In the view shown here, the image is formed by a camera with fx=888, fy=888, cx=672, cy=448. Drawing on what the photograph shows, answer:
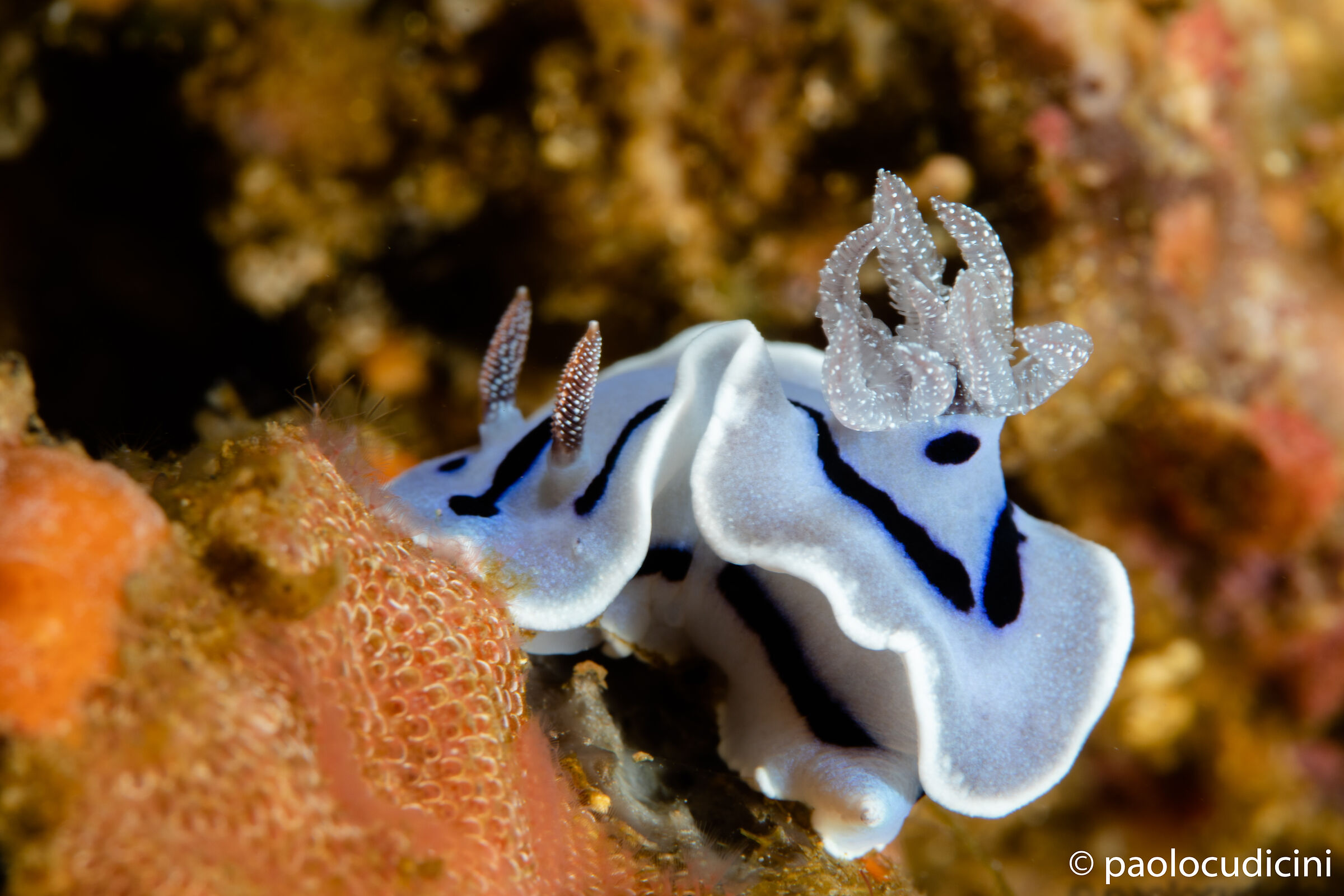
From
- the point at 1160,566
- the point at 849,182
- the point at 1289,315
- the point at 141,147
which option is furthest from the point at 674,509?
the point at 141,147

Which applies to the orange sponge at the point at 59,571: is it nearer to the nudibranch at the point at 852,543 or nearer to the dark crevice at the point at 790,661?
the nudibranch at the point at 852,543

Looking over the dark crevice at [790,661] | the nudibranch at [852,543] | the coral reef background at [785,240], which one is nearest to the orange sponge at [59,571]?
the nudibranch at [852,543]

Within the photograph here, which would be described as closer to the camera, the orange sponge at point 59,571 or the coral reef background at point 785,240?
the orange sponge at point 59,571

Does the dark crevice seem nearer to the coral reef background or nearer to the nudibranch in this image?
the nudibranch

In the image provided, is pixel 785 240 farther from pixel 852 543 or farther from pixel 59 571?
pixel 59 571

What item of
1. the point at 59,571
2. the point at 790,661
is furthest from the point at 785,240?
the point at 59,571
